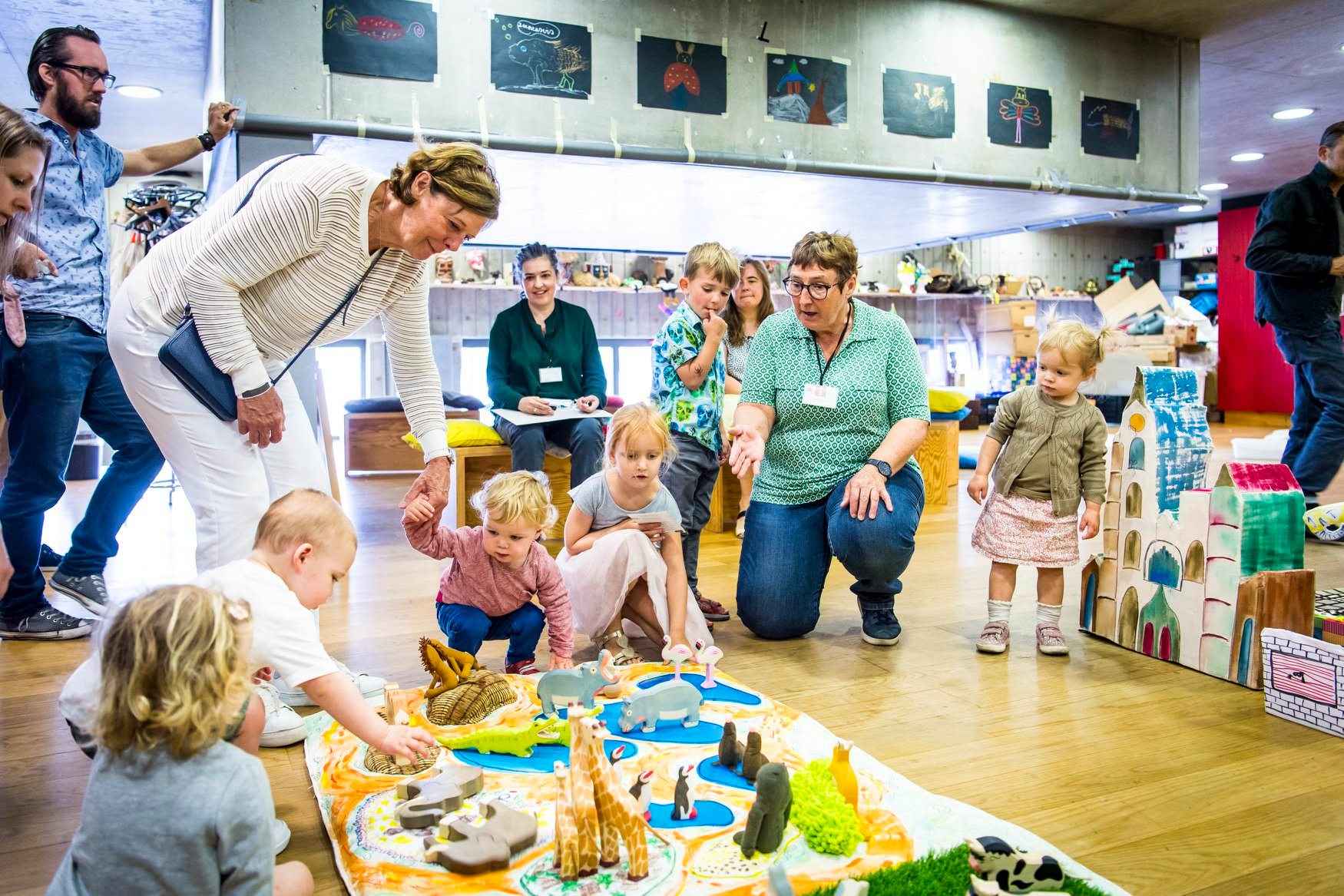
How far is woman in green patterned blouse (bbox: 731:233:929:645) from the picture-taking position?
8.53ft

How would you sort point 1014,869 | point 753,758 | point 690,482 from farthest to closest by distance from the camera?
point 690,482 → point 753,758 → point 1014,869

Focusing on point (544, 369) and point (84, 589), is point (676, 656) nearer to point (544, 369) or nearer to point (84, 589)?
point (84, 589)

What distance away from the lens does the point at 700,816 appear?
1556 mm

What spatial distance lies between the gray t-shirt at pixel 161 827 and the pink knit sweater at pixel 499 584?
123 centimetres

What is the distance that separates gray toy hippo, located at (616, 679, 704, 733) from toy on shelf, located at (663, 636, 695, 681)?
0.15ft

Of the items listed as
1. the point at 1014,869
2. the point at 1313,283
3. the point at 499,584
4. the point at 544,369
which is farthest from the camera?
the point at 544,369

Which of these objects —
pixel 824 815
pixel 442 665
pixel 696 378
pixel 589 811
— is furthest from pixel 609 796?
pixel 696 378

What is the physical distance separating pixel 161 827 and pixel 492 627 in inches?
53.1

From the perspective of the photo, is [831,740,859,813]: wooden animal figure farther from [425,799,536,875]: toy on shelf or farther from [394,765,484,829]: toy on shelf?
[394,765,484,829]: toy on shelf

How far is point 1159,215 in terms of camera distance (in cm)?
1234

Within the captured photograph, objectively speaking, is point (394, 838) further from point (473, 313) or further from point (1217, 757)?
point (473, 313)

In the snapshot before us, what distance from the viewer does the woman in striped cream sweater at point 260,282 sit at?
6.02 feet

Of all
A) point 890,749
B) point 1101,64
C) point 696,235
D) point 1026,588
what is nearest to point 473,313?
point 696,235

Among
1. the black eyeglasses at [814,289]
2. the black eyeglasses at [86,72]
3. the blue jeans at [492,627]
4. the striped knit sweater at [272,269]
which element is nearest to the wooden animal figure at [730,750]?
the blue jeans at [492,627]
